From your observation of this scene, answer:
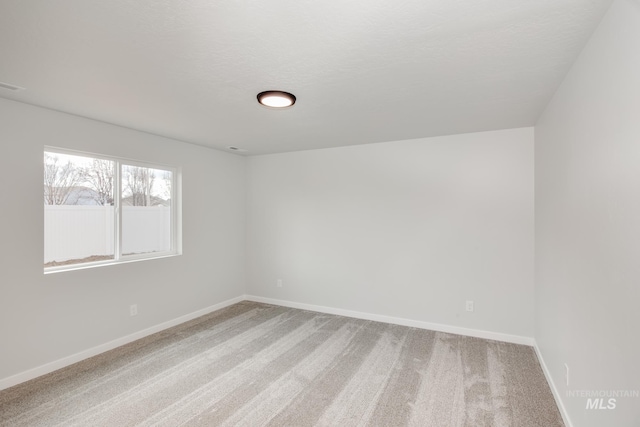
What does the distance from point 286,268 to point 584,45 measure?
13.6 feet

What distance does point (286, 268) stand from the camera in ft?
16.0

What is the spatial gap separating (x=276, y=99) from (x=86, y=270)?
2.59 meters

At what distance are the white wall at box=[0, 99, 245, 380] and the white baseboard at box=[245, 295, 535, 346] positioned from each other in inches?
40.4

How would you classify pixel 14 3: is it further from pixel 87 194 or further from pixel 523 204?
pixel 523 204

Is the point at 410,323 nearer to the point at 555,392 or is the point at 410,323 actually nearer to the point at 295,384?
the point at 555,392

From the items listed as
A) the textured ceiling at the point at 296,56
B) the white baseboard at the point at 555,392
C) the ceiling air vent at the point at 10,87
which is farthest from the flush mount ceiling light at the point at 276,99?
the white baseboard at the point at 555,392

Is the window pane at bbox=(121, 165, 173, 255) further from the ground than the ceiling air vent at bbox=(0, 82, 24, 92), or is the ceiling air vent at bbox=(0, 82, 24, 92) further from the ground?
the ceiling air vent at bbox=(0, 82, 24, 92)

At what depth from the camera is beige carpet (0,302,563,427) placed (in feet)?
7.26

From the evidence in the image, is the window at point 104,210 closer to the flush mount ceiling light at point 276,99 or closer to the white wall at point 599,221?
the flush mount ceiling light at point 276,99

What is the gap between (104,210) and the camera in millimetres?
3342

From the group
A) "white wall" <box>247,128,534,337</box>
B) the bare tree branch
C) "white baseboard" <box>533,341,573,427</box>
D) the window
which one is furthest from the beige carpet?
the bare tree branch

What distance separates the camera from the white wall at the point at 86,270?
8.52ft

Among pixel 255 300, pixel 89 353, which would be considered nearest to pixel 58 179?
pixel 89 353

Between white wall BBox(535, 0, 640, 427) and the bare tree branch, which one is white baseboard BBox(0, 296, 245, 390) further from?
white wall BBox(535, 0, 640, 427)
